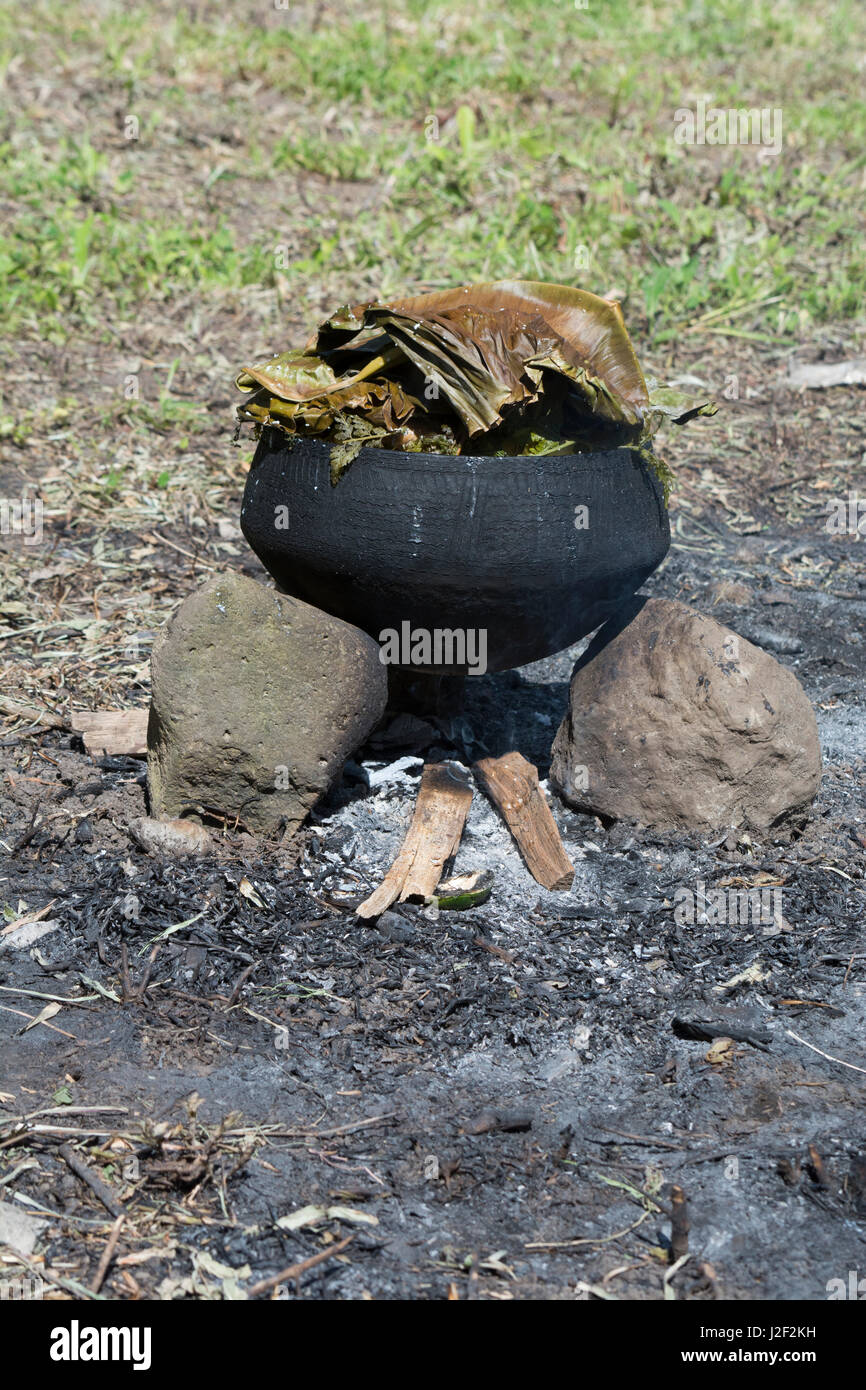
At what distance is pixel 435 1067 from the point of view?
2.97 m

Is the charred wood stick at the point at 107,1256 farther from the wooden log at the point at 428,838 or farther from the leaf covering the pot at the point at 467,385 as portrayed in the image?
the leaf covering the pot at the point at 467,385

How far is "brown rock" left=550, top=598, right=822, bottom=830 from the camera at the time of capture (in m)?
3.61

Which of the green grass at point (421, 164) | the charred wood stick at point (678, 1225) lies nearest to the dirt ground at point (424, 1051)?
the charred wood stick at point (678, 1225)

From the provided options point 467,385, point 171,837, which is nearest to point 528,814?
point 171,837

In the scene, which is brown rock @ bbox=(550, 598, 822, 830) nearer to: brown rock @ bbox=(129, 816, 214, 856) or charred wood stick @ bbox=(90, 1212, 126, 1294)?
brown rock @ bbox=(129, 816, 214, 856)

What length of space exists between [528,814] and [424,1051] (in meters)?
0.94

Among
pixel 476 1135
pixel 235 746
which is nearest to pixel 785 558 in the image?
pixel 235 746

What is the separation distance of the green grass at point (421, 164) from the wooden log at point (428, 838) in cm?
436

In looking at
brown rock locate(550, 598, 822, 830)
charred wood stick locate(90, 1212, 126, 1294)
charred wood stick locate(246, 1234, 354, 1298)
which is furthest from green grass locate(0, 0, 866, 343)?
charred wood stick locate(246, 1234, 354, 1298)

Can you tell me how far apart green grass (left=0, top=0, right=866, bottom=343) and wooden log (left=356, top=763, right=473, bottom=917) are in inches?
172

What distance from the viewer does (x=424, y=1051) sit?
3.01 metres

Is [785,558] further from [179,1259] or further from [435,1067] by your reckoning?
[179,1259]

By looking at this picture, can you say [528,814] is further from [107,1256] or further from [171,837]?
[107,1256]

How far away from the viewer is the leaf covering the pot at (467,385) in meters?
3.49
